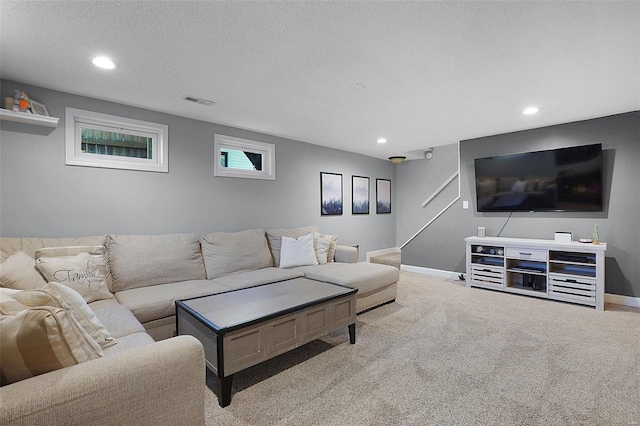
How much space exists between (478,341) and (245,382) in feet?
6.72

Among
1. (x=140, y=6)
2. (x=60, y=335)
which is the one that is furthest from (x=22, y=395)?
(x=140, y=6)

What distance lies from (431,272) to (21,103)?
5792mm

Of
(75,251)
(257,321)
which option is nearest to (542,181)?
(257,321)

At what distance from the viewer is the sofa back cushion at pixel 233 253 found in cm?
334

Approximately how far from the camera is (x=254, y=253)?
367 centimetres

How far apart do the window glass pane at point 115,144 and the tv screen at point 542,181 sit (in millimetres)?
4698

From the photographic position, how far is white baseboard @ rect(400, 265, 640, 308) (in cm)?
361

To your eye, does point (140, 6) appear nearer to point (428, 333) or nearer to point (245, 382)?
point (245, 382)

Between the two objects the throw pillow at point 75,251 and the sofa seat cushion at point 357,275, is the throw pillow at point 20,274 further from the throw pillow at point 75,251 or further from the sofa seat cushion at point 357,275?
the sofa seat cushion at point 357,275

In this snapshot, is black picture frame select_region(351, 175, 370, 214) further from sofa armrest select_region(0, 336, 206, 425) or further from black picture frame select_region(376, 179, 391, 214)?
sofa armrest select_region(0, 336, 206, 425)

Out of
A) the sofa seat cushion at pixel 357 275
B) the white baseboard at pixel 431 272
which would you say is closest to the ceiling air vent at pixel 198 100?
the sofa seat cushion at pixel 357 275

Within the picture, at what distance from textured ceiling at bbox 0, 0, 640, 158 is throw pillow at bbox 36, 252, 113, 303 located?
1.53 m

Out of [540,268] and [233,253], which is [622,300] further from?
[233,253]

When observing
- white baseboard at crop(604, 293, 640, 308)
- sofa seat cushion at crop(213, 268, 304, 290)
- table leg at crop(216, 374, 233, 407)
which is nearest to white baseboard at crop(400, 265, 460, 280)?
white baseboard at crop(604, 293, 640, 308)
